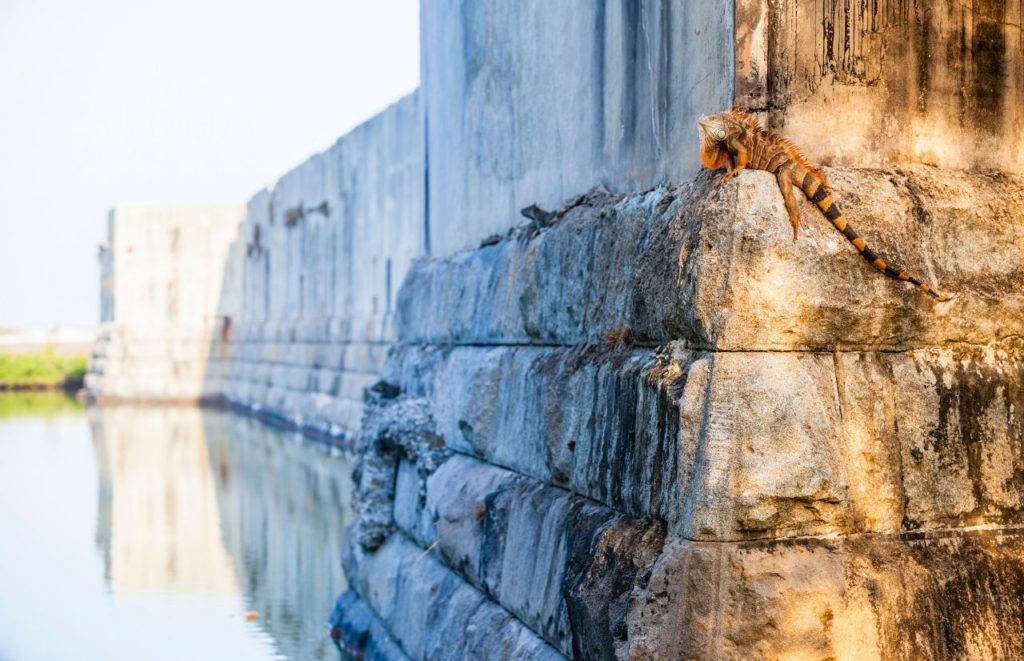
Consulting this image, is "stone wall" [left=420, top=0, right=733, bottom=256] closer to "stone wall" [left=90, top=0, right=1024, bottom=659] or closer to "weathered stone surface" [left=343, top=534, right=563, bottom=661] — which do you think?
"stone wall" [left=90, top=0, right=1024, bottom=659]

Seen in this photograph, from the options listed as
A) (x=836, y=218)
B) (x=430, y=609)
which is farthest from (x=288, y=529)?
(x=836, y=218)

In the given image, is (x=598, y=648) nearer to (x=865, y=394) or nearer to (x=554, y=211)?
(x=865, y=394)

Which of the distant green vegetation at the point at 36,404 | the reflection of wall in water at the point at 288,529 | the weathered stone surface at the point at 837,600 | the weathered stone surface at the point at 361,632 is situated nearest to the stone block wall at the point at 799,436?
the weathered stone surface at the point at 837,600

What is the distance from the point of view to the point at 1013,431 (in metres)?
3.28

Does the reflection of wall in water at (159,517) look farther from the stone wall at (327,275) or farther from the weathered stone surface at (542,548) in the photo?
the weathered stone surface at (542,548)

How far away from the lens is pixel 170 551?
9711mm

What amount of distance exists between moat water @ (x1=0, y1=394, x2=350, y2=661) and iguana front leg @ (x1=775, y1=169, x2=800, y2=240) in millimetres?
4262

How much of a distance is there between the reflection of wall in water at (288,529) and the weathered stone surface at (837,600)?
157 inches

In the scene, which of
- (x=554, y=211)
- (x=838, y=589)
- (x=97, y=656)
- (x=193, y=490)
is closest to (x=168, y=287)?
(x=193, y=490)

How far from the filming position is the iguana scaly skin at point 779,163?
315 cm

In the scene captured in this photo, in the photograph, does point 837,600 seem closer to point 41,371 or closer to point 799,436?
point 799,436

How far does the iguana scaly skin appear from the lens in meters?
3.15

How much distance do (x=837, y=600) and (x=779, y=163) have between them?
38.3 inches

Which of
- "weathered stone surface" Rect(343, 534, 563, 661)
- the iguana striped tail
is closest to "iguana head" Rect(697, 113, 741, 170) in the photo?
the iguana striped tail
